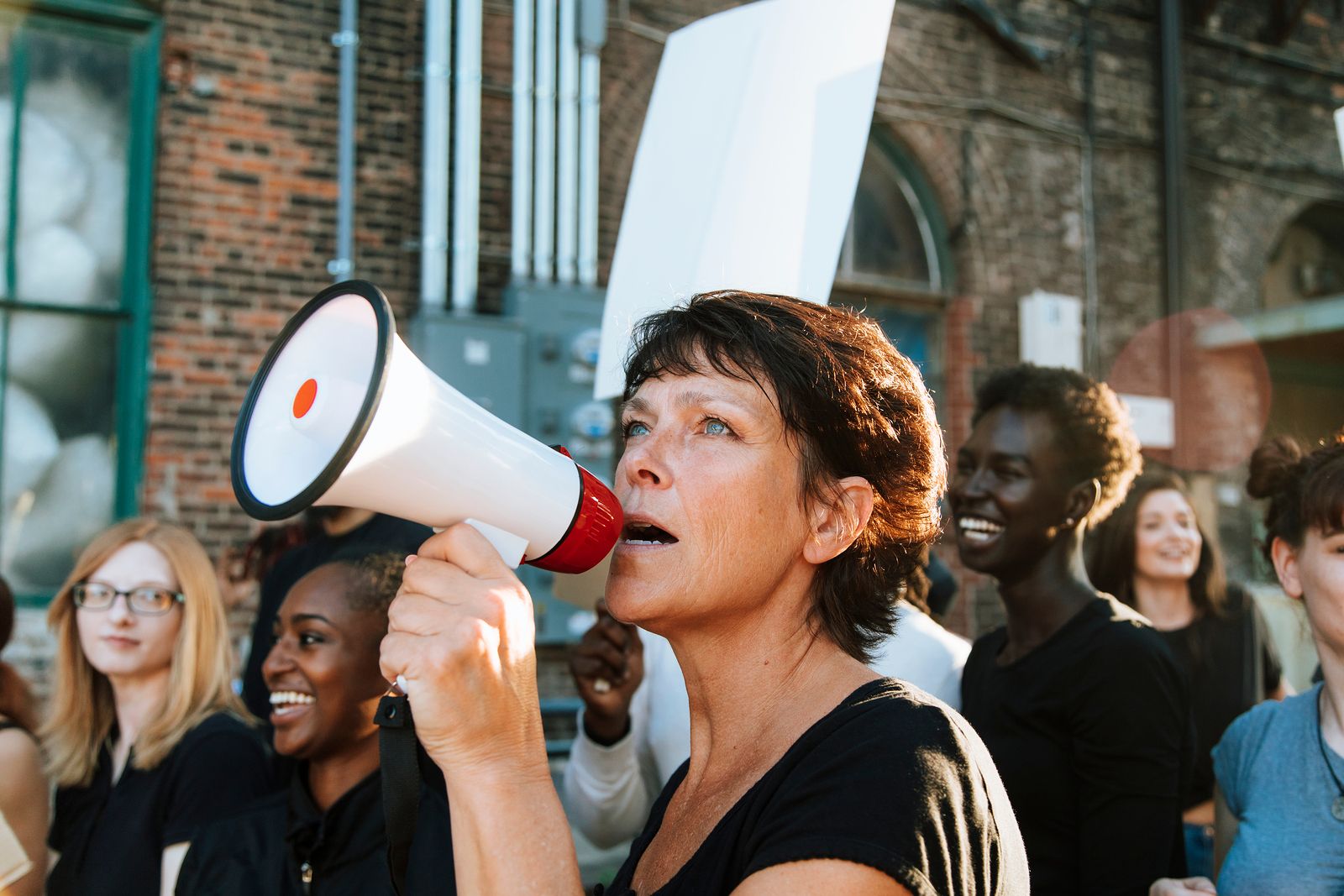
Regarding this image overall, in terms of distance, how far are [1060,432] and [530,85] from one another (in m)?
4.60

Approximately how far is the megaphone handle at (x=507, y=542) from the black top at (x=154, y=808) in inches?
55.8

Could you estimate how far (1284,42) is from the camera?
9297 millimetres

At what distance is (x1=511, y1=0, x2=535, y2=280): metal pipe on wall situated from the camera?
21.1 feet

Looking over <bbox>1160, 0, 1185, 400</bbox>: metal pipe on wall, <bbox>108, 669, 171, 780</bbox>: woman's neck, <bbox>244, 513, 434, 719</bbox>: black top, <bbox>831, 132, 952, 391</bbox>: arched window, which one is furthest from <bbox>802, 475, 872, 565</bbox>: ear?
<bbox>1160, 0, 1185, 400</bbox>: metal pipe on wall

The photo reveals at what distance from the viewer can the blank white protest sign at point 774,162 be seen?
2.32 meters

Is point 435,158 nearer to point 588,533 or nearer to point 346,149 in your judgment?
point 346,149

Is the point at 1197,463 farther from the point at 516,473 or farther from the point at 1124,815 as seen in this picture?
the point at 516,473

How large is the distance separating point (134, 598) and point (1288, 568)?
2621mm

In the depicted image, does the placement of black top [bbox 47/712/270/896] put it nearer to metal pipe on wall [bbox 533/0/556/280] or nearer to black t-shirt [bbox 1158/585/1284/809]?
black t-shirt [bbox 1158/585/1284/809]

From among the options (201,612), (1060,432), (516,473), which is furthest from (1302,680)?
(516,473)

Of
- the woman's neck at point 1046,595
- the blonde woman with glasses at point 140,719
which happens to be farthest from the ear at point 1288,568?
the blonde woman with glasses at point 140,719

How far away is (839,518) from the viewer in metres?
1.61

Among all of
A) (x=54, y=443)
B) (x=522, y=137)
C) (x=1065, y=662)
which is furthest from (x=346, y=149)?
(x=1065, y=662)

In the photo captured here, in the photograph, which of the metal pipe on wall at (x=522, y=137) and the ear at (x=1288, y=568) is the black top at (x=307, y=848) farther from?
the metal pipe on wall at (x=522, y=137)
